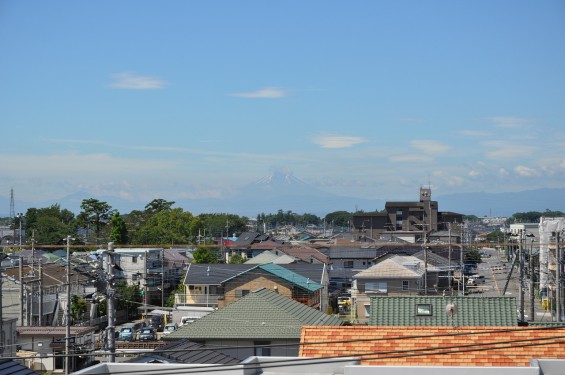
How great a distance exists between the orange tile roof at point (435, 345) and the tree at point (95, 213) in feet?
187

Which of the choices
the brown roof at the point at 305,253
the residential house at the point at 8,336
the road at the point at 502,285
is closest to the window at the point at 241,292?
the road at the point at 502,285

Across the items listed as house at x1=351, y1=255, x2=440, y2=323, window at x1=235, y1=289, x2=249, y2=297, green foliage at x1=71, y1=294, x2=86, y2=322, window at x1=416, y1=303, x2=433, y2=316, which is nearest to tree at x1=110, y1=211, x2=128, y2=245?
green foliage at x1=71, y1=294, x2=86, y2=322

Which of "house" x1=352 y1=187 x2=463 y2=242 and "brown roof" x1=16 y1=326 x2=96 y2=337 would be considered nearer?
"brown roof" x1=16 y1=326 x2=96 y2=337

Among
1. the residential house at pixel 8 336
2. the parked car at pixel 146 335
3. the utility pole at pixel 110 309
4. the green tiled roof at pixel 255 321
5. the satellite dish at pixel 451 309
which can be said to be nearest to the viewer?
the utility pole at pixel 110 309

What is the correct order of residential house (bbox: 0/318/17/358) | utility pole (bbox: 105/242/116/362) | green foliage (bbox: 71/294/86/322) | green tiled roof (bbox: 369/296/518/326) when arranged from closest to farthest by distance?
utility pole (bbox: 105/242/116/362) < green tiled roof (bbox: 369/296/518/326) < residential house (bbox: 0/318/17/358) < green foliage (bbox: 71/294/86/322)

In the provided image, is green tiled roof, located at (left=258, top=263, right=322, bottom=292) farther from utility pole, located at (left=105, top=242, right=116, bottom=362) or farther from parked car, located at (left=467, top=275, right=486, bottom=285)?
utility pole, located at (left=105, top=242, right=116, bottom=362)

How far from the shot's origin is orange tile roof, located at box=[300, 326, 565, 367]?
12.8m

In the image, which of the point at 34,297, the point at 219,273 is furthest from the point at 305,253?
the point at 34,297

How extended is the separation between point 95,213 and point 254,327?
54.2 meters

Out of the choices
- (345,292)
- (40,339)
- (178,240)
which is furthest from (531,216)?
(40,339)

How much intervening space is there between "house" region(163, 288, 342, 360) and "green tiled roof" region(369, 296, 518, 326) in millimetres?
2162

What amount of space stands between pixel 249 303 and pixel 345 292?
94.5 ft

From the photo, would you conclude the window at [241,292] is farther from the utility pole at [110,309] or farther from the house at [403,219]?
the house at [403,219]

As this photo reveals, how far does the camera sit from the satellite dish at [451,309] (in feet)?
53.8
